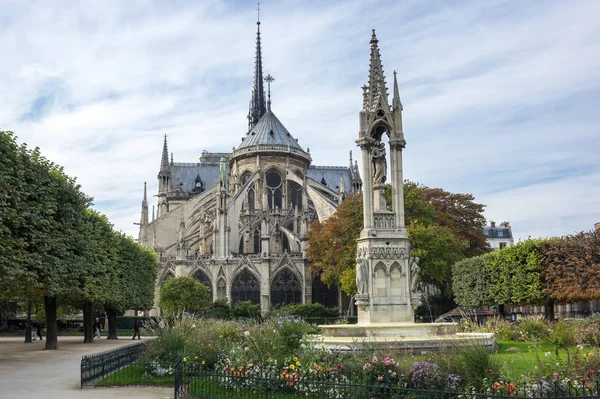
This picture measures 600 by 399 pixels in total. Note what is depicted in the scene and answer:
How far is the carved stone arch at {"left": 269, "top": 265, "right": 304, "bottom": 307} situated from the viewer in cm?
6262

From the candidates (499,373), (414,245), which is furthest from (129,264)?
(499,373)

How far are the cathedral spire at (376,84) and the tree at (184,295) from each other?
1365 inches

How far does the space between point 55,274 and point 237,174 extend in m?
55.3

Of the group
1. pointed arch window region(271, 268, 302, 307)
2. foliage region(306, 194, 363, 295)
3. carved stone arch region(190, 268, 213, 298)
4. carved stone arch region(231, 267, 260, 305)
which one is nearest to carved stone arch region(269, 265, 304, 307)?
pointed arch window region(271, 268, 302, 307)

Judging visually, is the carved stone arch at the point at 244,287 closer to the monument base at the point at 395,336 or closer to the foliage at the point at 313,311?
the foliage at the point at 313,311

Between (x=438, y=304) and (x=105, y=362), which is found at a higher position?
(x=438, y=304)

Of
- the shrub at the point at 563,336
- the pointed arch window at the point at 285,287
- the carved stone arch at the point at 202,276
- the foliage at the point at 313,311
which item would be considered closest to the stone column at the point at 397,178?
the shrub at the point at 563,336

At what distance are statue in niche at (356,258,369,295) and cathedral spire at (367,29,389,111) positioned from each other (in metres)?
4.22

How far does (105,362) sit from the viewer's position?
1739 centimetres

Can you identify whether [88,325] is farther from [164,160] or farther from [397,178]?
[164,160]

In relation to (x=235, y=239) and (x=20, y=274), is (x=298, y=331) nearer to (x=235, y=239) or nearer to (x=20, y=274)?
(x=20, y=274)

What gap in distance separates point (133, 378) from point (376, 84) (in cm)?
996

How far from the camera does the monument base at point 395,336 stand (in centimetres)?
1348

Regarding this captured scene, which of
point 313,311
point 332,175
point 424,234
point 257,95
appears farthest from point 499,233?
point 424,234
